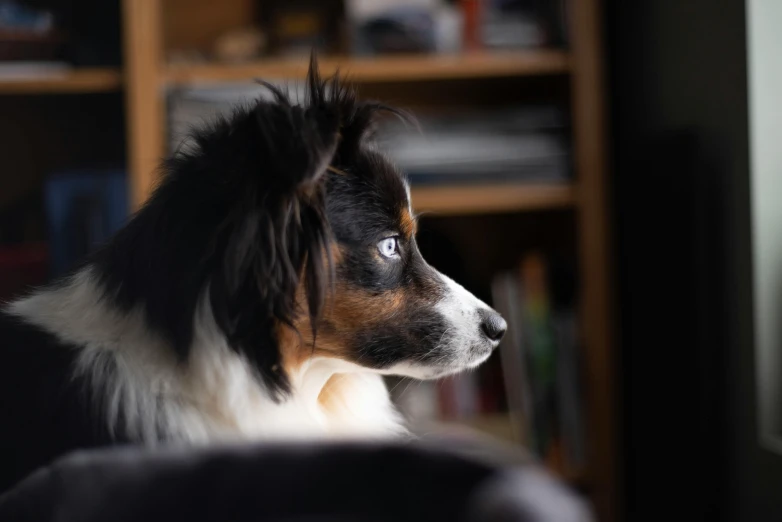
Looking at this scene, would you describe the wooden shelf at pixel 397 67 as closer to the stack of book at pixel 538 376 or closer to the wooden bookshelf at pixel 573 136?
the wooden bookshelf at pixel 573 136

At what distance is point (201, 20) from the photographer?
226cm

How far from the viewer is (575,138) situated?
6.27ft

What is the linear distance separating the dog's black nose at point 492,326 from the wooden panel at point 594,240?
3.42 feet

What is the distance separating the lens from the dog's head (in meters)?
0.64

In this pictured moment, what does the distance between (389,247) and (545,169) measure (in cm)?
115

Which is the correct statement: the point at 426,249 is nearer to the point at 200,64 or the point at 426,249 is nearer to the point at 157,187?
the point at 157,187

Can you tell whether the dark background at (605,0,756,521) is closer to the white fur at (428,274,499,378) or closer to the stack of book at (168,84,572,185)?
the stack of book at (168,84,572,185)

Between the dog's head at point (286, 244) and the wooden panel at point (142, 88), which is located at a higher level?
the wooden panel at point (142, 88)

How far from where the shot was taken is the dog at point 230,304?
58 centimetres

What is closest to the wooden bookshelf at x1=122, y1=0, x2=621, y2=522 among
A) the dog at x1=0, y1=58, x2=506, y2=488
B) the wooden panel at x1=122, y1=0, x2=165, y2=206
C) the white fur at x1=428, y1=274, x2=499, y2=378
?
the wooden panel at x1=122, y1=0, x2=165, y2=206

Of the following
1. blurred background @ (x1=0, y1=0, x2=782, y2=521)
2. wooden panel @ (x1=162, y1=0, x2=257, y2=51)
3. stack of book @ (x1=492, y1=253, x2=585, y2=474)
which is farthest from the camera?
wooden panel @ (x1=162, y1=0, x2=257, y2=51)

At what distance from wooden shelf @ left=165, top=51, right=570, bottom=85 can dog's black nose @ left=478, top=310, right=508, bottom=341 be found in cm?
107

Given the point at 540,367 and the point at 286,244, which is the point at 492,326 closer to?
the point at 286,244

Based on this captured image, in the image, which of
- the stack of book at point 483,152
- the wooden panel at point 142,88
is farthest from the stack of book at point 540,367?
the wooden panel at point 142,88
